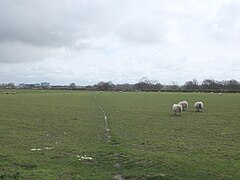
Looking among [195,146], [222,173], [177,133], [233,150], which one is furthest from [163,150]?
[177,133]

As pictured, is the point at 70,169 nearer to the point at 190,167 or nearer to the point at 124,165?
the point at 124,165

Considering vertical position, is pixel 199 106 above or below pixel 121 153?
above

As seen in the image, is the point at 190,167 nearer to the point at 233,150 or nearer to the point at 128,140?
the point at 233,150

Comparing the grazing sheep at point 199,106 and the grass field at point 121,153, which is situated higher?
the grazing sheep at point 199,106

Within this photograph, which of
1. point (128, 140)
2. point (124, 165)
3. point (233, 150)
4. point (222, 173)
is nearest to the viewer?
point (222, 173)

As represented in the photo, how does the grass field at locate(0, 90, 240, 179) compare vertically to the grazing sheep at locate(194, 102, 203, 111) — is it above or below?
below

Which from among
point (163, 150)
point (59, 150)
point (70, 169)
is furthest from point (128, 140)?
point (70, 169)

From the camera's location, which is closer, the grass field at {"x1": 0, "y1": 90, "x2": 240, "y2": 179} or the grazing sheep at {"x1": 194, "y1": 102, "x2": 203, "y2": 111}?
the grass field at {"x1": 0, "y1": 90, "x2": 240, "y2": 179}

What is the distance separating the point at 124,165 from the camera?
12.9m

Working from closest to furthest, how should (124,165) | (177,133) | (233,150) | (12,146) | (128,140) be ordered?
(124,165) < (233,150) < (12,146) < (128,140) < (177,133)

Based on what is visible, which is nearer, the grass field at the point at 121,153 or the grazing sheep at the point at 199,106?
the grass field at the point at 121,153

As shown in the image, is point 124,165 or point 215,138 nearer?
point 124,165

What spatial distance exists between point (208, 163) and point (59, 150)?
722 cm

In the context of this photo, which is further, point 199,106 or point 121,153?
point 199,106
